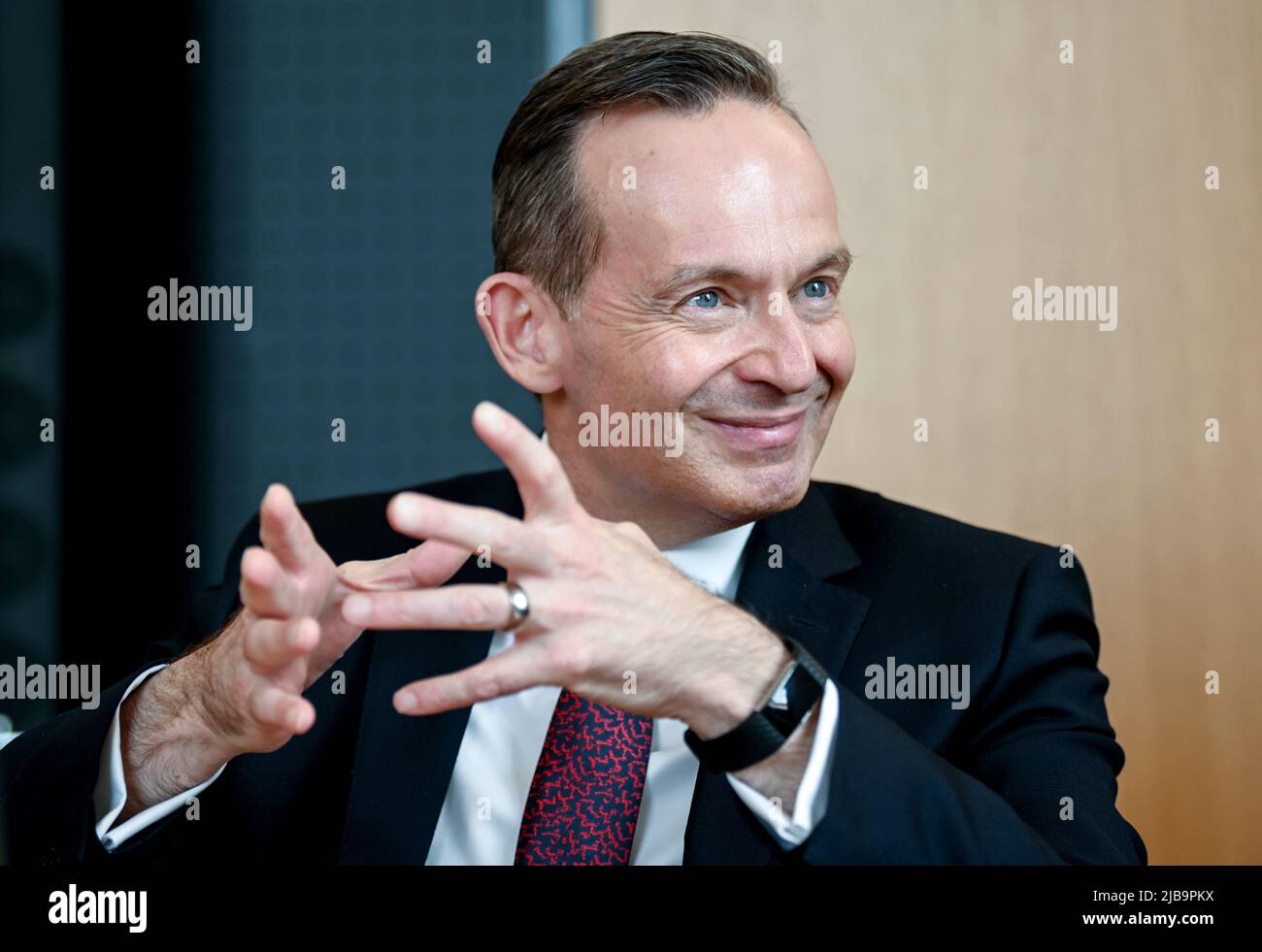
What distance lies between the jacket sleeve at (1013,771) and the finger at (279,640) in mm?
409

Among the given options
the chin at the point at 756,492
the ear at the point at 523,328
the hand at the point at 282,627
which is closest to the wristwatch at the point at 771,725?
the hand at the point at 282,627

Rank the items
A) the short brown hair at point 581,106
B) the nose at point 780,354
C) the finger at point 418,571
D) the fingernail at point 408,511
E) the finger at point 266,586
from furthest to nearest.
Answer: the short brown hair at point 581,106, the nose at point 780,354, the finger at point 418,571, the finger at point 266,586, the fingernail at point 408,511

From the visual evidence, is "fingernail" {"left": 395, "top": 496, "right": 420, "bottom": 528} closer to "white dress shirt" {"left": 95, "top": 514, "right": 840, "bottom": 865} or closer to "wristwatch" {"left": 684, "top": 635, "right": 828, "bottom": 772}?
"wristwatch" {"left": 684, "top": 635, "right": 828, "bottom": 772}

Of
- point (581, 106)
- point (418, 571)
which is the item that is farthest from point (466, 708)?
point (581, 106)

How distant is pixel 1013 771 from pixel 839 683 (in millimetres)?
215

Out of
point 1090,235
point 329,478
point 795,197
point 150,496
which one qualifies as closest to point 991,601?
point 795,197

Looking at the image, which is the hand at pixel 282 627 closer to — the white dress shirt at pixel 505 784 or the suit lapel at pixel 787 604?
the white dress shirt at pixel 505 784

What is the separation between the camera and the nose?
1.41m

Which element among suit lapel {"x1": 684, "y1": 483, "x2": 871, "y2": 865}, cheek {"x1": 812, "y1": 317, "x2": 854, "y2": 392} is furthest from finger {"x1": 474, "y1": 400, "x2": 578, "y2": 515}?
cheek {"x1": 812, "y1": 317, "x2": 854, "y2": 392}

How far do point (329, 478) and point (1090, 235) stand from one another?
1458 mm

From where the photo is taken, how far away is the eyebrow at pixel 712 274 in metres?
1.42

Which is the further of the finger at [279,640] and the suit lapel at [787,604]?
the suit lapel at [787,604]
